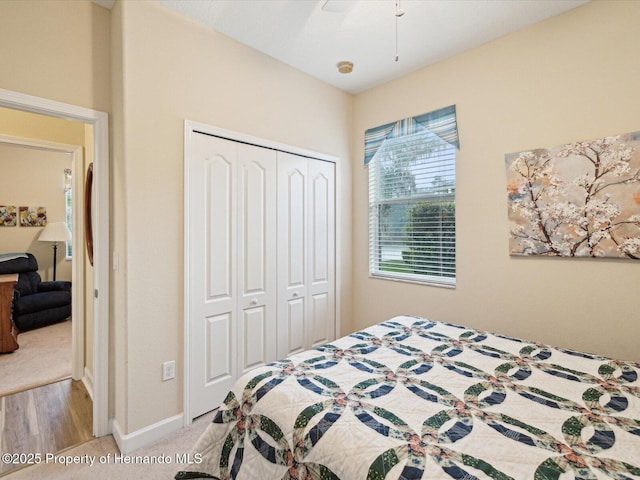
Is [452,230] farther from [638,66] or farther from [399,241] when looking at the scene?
[638,66]

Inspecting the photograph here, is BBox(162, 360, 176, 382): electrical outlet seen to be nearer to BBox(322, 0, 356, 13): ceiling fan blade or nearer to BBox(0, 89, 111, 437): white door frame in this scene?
BBox(0, 89, 111, 437): white door frame

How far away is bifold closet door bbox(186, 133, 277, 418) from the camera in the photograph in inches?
88.1

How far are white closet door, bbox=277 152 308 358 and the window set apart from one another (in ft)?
2.51

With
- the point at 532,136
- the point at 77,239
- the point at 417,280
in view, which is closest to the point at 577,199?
the point at 532,136

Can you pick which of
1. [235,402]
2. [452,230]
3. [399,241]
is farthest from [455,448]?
[399,241]

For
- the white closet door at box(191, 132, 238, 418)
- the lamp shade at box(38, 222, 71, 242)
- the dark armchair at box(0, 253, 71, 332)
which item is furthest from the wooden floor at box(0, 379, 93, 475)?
the lamp shade at box(38, 222, 71, 242)

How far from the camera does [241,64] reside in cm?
249

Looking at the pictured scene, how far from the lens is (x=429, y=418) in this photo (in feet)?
3.75

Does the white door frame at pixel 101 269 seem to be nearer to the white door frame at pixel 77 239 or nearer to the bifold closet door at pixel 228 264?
the bifold closet door at pixel 228 264

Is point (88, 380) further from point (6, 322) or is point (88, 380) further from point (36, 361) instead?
point (6, 322)

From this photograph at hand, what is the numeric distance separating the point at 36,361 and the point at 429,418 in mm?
3992

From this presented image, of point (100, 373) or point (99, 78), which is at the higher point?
point (99, 78)

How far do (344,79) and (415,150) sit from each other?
3.13 ft

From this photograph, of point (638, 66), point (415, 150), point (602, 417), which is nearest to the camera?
point (602, 417)
